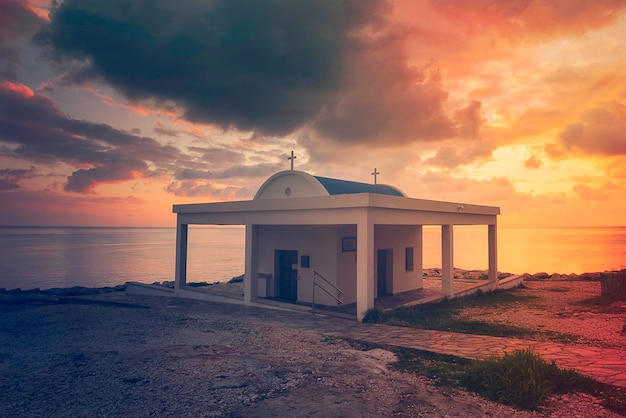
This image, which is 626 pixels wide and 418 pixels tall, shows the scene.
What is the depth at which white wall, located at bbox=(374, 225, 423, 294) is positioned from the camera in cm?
1606

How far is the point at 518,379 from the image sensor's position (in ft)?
19.9

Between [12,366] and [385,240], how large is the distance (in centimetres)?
1247

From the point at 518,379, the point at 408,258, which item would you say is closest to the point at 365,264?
the point at 518,379

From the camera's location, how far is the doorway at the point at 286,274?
1554 centimetres

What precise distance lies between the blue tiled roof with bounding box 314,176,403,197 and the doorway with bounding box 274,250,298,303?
2862 millimetres

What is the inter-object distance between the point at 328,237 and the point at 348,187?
3261mm

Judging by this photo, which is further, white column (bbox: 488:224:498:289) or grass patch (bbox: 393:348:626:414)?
white column (bbox: 488:224:498:289)

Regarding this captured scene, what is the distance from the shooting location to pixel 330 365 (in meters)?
7.24

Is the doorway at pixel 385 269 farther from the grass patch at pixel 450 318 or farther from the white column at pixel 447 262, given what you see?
the grass patch at pixel 450 318

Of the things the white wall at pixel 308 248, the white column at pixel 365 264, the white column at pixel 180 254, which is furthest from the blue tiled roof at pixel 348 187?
the white column at pixel 180 254

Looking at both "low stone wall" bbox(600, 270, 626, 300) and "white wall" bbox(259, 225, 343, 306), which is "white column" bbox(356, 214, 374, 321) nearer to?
"white wall" bbox(259, 225, 343, 306)

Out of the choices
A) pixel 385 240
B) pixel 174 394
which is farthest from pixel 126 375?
pixel 385 240

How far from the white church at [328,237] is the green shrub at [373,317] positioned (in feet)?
0.43

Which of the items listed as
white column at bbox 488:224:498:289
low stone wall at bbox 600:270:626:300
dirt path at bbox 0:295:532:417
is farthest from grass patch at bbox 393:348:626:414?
white column at bbox 488:224:498:289
